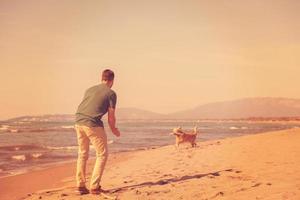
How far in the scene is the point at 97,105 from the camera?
5.30m

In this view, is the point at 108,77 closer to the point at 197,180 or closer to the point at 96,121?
the point at 96,121

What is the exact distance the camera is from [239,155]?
9.07 metres

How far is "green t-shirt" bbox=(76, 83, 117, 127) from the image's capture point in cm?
528

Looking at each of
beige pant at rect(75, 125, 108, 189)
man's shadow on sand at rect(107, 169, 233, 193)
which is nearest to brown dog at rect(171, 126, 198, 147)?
man's shadow on sand at rect(107, 169, 233, 193)

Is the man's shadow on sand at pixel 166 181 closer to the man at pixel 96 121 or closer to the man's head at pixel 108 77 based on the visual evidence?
the man at pixel 96 121

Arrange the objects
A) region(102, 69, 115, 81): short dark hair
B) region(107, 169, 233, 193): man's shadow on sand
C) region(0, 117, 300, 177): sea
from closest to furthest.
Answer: region(102, 69, 115, 81): short dark hair → region(107, 169, 233, 193): man's shadow on sand → region(0, 117, 300, 177): sea

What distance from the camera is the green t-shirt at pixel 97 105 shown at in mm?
5277

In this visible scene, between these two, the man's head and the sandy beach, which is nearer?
the sandy beach

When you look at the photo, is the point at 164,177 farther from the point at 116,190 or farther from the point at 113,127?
the point at 113,127

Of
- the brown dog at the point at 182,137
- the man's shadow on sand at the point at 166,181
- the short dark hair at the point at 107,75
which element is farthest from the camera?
the brown dog at the point at 182,137

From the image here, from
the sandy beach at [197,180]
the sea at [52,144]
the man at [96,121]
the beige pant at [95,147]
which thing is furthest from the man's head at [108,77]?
the sea at [52,144]

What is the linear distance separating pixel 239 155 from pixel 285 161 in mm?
Answer: 1729

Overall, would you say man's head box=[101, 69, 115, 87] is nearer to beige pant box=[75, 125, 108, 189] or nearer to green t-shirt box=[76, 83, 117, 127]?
green t-shirt box=[76, 83, 117, 127]

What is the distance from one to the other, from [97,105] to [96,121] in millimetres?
221
